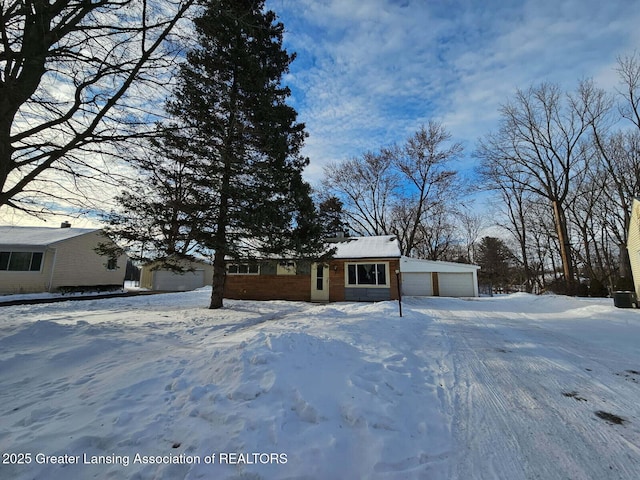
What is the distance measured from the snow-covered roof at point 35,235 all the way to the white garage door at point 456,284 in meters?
27.7

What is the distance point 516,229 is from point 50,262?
1581 inches

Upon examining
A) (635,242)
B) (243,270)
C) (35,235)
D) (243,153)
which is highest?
(243,153)

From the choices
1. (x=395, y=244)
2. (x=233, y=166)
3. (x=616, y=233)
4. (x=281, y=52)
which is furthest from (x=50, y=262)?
(x=616, y=233)

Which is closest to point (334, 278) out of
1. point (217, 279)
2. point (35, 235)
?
point (217, 279)

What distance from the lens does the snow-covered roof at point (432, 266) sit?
2219 centimetres

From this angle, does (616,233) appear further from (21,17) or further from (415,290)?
(21,17)

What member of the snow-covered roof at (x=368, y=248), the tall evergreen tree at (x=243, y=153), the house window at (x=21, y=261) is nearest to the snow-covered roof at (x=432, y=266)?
the snow-covered roof at (x=368, y=248)

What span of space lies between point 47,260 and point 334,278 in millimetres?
18598

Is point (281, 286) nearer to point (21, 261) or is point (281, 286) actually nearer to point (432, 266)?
point (432, 266)

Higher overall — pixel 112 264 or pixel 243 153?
pixel 243 153

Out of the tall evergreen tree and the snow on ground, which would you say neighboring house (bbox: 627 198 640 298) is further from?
the tall evergreen tree

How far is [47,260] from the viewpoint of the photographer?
58.5ft

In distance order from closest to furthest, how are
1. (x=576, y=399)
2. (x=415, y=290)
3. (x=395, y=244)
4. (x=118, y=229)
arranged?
1. (x=576, y=399)
2. (x=118, y=229)
3. (x=395, y=244)
4. (x=415, y=290)

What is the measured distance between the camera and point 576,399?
334 centimetres
